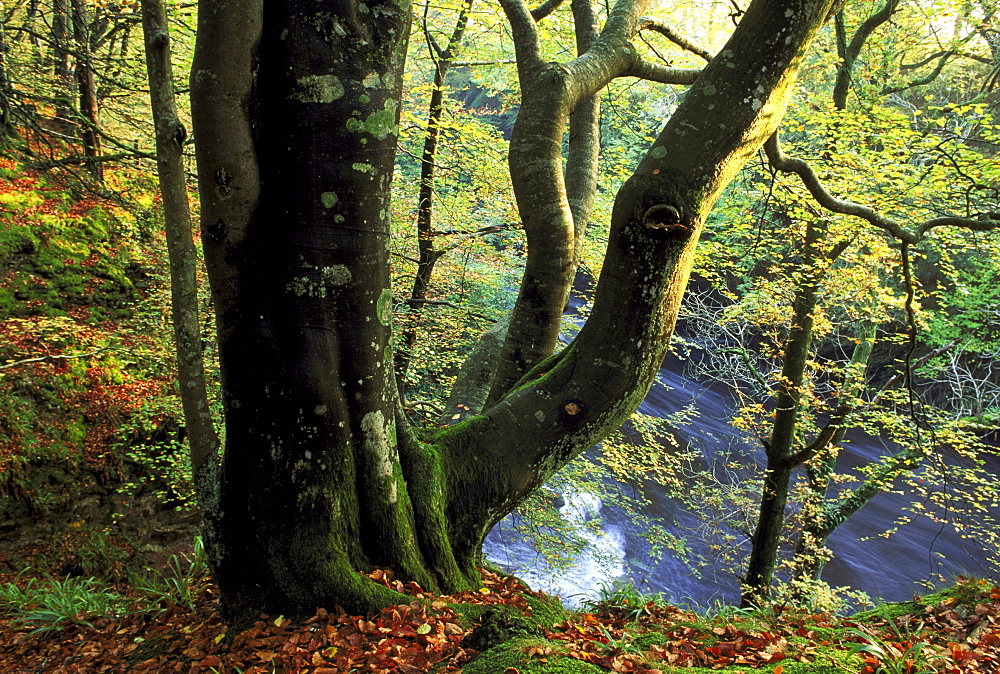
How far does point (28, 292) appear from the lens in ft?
24.2

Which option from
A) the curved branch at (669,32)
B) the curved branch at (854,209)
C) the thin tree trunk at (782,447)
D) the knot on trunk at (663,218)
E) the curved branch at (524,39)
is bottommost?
the thin tree trunk at (782,447)

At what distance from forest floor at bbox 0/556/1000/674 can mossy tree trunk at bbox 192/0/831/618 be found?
0.18 meters

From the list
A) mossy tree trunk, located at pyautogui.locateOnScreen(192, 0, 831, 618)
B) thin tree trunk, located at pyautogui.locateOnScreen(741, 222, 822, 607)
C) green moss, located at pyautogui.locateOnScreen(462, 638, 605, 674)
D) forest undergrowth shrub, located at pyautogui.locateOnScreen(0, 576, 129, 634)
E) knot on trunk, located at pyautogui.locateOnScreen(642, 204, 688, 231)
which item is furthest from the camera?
thin tree trunk, located at pyautogui.locateOnScreen(741, 222, 822, 607)

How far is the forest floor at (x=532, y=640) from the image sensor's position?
1950 millimetres

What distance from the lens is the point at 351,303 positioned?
7.71ft

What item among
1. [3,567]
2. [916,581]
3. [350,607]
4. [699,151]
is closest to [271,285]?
[350,607]

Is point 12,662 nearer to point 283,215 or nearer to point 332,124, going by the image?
point 283,215

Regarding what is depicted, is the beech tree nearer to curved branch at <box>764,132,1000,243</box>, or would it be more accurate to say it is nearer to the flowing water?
curved branch at <box>764,132,1000,243</box>

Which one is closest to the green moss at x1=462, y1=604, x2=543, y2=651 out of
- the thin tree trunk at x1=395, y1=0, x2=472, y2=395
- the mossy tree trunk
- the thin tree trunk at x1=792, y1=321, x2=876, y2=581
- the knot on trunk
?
the mossy tree trunk

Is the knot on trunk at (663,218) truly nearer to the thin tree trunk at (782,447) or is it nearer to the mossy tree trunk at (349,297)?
the mossy tree trunk at (349,297)

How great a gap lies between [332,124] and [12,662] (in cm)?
380

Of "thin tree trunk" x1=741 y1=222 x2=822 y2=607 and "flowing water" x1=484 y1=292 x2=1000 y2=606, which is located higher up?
"thin tree trunk" x1=741 y1=222 x2=822 y2=607

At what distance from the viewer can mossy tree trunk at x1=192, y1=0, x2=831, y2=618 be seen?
2.11 m

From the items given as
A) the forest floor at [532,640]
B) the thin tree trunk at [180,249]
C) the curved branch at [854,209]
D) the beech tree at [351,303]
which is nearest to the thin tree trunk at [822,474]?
the curved branch at [854,209]
